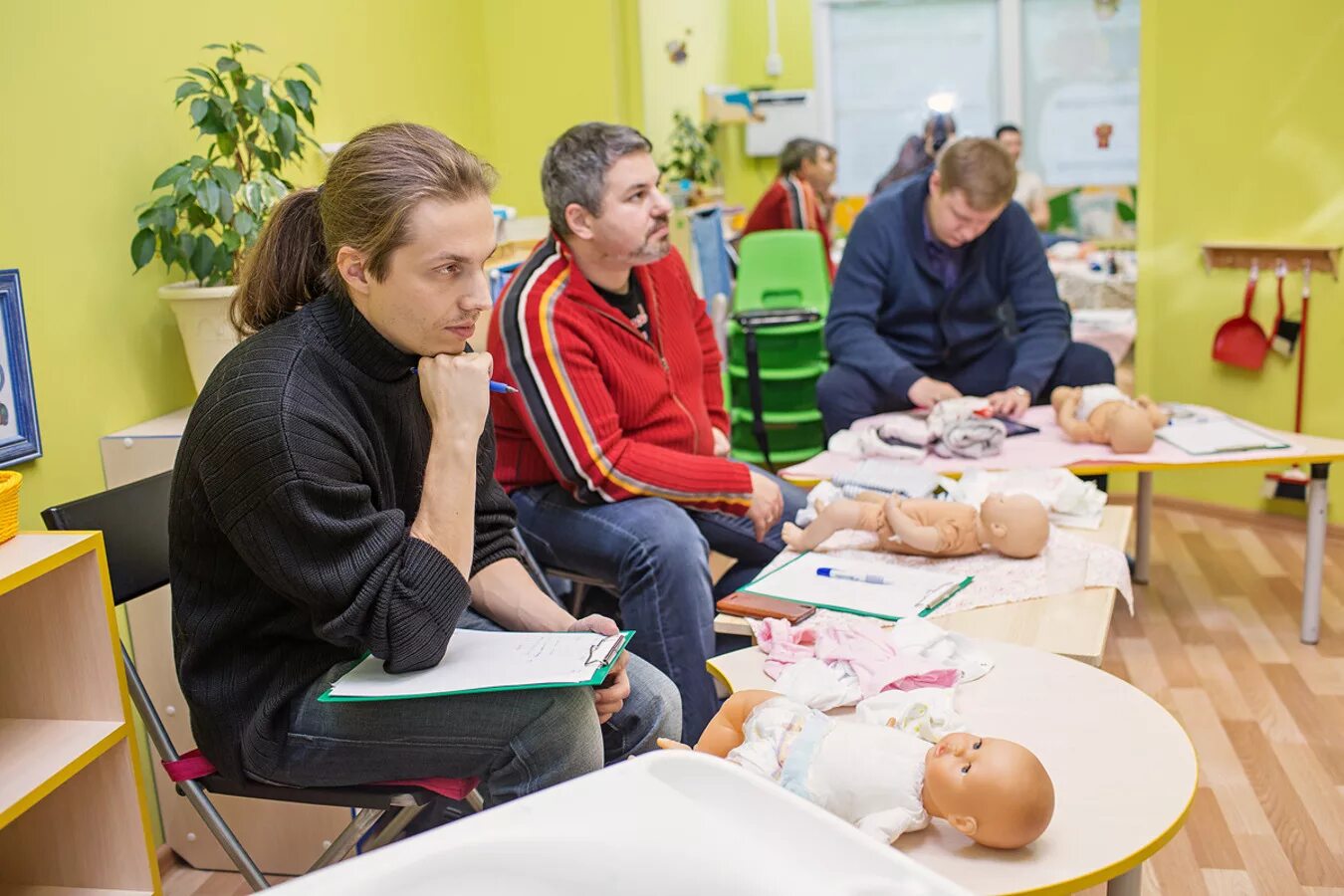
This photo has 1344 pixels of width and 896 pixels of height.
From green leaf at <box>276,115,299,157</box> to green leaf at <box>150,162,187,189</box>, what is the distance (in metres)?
0.20

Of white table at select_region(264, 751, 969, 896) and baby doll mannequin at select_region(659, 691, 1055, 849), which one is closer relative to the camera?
white table at select_region(264, 751, 969, 896)

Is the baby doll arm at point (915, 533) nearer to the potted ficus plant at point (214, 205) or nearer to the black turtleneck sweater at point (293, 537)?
the black turtleneck sweater at point (293, 537)

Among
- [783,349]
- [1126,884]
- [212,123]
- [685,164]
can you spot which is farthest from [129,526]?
[685,164]

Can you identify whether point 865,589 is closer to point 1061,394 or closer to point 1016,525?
point 1016,525

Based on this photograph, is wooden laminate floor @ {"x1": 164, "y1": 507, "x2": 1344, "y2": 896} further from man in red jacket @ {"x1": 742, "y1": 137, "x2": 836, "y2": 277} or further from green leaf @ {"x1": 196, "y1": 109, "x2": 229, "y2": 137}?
man in red jacket @ {"x1": 742, "y1": 137, "x2": 836, "y2": 277}

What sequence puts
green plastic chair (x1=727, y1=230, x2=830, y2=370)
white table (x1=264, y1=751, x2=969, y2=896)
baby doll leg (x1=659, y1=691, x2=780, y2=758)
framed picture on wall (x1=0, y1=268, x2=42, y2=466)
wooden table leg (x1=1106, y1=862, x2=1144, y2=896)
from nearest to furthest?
white table (x1=264, y1=751, x2=969, y2=896) < wooden table leg (x1=1106, y1=862, x2=1144, y2=896) < baby doll leg (x1=659, y1=691, x2=780, y2=758) < framed picture on wall (x1=0, y1=268, x2=42, y2=466) < green plastic chair (x1=727, y1=230, x2=830, y2=370)

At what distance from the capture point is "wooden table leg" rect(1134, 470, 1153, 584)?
12.3ft

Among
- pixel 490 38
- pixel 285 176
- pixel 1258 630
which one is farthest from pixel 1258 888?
pixel 490 38

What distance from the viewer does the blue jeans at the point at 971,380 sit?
12.4ft

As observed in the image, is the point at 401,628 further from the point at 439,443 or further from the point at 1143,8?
the point at 1143,8

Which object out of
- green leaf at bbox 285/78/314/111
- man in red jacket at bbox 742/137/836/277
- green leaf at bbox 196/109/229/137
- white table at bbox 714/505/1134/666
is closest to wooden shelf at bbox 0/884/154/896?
white table at bbox 714/505/1134/666

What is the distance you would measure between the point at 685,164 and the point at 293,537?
5.38 m

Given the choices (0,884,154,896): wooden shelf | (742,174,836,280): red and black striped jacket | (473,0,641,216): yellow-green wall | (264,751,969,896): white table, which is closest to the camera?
(264,751,969,896): white table

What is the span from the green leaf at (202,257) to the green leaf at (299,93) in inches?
14.8
